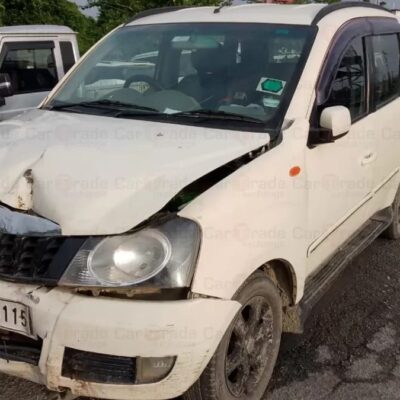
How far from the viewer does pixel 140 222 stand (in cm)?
213

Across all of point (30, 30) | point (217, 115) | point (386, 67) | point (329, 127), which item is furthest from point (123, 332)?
point (30, 30)

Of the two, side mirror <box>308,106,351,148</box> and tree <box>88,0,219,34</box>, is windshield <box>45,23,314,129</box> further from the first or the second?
tree <box>88,0,219,34</box>

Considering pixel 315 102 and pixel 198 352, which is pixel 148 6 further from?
pixel 198 352

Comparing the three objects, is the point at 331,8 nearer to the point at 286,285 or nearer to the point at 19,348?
the point at 286,285

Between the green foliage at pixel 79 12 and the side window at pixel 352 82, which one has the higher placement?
the side window at pixel 352 82

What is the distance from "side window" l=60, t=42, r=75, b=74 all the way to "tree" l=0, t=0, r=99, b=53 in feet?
16.2

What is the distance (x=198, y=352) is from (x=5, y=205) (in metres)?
1.00

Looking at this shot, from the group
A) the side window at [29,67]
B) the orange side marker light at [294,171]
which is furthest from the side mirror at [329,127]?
the side window at [29,67]

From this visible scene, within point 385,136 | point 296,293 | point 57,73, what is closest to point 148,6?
point 57,73

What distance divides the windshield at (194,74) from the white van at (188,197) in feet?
0.04

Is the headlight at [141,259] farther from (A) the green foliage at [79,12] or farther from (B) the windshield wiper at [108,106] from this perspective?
(A) the green foliage at [79,12]

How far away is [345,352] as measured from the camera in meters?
3.17

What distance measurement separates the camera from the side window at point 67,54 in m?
7.28

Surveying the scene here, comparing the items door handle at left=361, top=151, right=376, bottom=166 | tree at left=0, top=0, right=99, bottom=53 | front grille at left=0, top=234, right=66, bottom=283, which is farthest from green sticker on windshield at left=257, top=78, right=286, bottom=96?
tree at left=0, top=0, right=99, bottom=53
